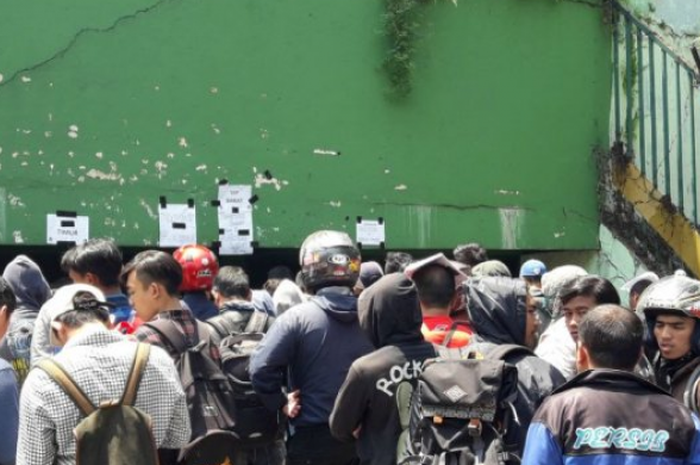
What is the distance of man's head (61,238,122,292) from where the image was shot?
6.12 meters

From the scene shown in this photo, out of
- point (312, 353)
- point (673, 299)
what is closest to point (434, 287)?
point (312, 353)

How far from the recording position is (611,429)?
12.7 feet

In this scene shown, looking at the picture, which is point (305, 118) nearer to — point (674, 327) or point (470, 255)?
point (470, 255)

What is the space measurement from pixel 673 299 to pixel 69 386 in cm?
274

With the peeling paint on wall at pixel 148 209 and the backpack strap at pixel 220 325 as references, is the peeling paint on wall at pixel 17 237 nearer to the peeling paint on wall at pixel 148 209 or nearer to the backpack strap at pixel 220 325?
the peeling paint on wall at pixel 148 209

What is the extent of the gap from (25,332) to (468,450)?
279 cm

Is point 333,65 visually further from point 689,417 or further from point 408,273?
point 689,417

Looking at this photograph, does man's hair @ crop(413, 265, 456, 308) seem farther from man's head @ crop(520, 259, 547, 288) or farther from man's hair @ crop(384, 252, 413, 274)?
man's head @ crop(520, 259, 547, 288)

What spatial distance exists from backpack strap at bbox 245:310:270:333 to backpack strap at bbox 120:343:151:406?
1989 mm

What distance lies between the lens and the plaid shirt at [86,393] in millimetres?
4246

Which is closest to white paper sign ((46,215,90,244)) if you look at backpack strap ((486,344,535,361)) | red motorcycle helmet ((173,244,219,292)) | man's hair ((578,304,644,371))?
red motorcycle helmet ((173,244,219,292))

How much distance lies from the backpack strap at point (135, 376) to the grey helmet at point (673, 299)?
235cm

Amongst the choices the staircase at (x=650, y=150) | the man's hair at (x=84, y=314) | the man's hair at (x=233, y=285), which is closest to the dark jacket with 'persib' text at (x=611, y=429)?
the man's hair at (x=84, y=314)

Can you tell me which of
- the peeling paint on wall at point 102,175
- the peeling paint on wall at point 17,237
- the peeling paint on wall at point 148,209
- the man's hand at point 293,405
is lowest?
the man's hand at point 293,405
